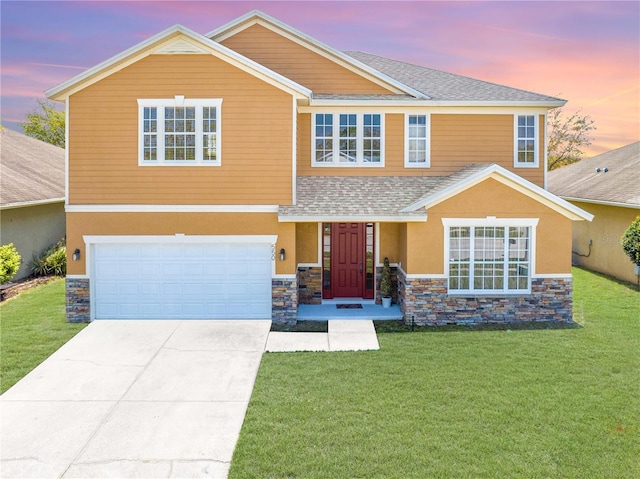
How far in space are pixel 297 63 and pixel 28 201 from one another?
32.6 ft

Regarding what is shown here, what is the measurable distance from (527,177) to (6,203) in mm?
15442

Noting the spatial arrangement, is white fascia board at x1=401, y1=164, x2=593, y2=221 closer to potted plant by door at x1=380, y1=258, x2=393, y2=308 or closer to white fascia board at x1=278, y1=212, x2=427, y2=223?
white fascia board at x1=278, y1=212, x2=427, y2=223

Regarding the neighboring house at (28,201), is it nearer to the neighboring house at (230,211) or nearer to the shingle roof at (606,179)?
the neighboring house at (230,211)

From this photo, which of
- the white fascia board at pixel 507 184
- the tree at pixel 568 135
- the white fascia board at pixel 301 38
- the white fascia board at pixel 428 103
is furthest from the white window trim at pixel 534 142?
the tree at pixel 568 135

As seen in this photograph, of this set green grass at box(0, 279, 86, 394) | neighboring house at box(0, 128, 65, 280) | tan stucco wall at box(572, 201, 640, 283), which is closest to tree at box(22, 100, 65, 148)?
neighboring house at box(0, 128, 65, 280)

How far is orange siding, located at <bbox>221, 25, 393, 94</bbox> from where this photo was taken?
44.9 feet

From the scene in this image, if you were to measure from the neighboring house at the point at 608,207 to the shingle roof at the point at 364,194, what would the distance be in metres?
7.39

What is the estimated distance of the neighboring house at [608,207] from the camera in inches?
639

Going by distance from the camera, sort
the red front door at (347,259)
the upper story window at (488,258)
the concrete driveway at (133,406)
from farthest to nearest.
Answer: the red front door at (347,259) < the upper story window at (488,258) < the concrete driveway at (133,406)

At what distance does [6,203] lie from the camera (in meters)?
14.1

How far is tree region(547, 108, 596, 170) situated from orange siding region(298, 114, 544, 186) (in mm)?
31160

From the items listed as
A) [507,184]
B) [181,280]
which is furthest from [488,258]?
[181,280]

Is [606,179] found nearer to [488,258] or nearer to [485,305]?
[488,258]

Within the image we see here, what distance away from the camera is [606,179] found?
1956cm
